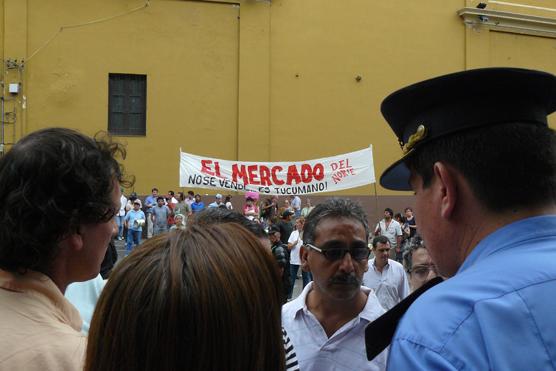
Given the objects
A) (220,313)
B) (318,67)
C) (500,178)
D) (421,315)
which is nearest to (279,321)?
(220,313)

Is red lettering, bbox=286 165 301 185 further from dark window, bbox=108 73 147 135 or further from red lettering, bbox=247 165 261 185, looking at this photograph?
dark window, bbox=108 73 147 135

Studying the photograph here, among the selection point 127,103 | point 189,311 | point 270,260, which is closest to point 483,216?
point 270,260

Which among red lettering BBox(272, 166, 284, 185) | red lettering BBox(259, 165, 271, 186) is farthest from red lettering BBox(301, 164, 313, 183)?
red lettering BBox(259, 165, 271, 186)

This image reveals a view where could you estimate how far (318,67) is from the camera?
61.4 ft

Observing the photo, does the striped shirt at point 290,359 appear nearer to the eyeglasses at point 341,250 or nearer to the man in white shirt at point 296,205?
the eyeglasses at point 341,250

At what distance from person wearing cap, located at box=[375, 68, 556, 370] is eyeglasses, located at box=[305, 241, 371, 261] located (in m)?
1.14

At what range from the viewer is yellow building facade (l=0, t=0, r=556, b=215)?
1692 cm

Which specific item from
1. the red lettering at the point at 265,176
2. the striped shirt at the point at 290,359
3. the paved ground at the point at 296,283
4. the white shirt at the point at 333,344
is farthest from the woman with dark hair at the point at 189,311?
the red lettering at the point at 265,176

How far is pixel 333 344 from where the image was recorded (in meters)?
2.49

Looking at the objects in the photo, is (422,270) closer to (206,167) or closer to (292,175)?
(292,175)

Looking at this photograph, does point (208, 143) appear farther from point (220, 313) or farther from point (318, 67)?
point (220, 313)

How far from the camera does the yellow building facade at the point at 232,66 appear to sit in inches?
666

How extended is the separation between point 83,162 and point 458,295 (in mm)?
1056

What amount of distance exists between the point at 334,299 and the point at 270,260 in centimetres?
150
